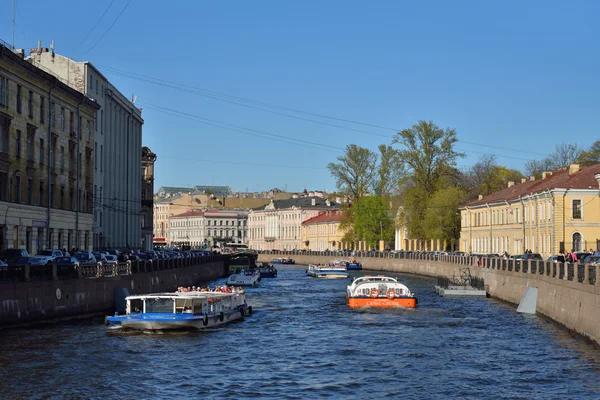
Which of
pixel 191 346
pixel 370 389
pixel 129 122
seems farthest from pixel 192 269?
pixel 370 389

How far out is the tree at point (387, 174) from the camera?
398 feet

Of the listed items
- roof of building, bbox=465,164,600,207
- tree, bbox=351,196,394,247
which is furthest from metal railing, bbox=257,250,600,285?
roof of building, bbox=465,164,600,207

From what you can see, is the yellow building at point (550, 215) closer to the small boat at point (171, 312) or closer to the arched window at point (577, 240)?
the arched window at point (577, 240)

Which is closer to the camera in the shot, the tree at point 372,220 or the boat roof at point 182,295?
the boat roof at point 182,295

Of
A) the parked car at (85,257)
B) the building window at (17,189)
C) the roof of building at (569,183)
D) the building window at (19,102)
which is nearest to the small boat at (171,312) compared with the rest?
the parked car at (85,257)

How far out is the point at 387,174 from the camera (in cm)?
12531

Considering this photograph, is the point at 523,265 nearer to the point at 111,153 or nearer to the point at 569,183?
the point at 569,183

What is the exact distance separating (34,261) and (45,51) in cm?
3940

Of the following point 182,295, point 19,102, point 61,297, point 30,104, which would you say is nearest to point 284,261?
point 30,104

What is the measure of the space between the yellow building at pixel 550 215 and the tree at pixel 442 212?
23.8 feet

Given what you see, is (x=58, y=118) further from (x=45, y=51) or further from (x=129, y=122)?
(x=129, y=122)

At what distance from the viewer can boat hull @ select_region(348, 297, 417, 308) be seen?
2014 inches

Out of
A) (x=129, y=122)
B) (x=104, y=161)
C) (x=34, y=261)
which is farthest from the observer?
(x=129, y=122)

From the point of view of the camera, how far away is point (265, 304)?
57.2 metres
